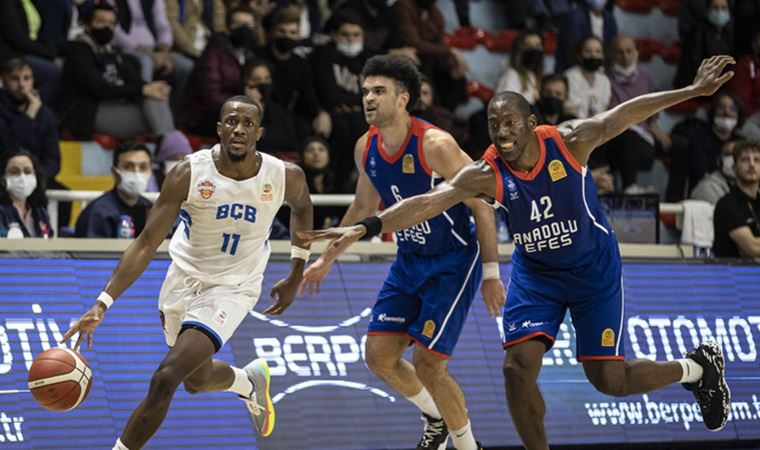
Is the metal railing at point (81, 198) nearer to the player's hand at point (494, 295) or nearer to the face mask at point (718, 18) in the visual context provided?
the player's hand at point (494, 295)

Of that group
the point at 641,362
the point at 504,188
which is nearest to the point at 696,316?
the point at 641,362

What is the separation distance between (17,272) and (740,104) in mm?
9479

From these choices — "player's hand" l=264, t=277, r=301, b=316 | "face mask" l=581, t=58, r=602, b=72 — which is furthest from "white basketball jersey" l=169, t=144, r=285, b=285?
"face mask" l=581, t=58, r=602, b=72

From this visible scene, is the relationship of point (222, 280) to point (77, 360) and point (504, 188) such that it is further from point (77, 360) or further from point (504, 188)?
point (504, 188)

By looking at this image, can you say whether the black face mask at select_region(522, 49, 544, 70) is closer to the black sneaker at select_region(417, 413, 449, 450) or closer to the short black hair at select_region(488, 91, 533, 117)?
the black sneaker at select_region(417, 413, 449, 450)

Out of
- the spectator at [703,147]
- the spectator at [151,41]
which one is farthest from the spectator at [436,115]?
the spectator at [703,147]

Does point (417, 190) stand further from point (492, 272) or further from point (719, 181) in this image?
point (719, 181)

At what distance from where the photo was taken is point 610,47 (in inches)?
651

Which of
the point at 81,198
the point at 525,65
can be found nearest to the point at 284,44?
the point at 525,65

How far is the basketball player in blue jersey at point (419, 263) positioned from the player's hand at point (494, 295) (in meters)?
0.15

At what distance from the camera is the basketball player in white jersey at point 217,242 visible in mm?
7637

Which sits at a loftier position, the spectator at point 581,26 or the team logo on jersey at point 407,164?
the team logo on jersey at point 407,164

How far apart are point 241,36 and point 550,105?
3.48 meters

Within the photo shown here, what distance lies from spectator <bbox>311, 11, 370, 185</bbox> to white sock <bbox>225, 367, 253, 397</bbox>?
16.5 ft
